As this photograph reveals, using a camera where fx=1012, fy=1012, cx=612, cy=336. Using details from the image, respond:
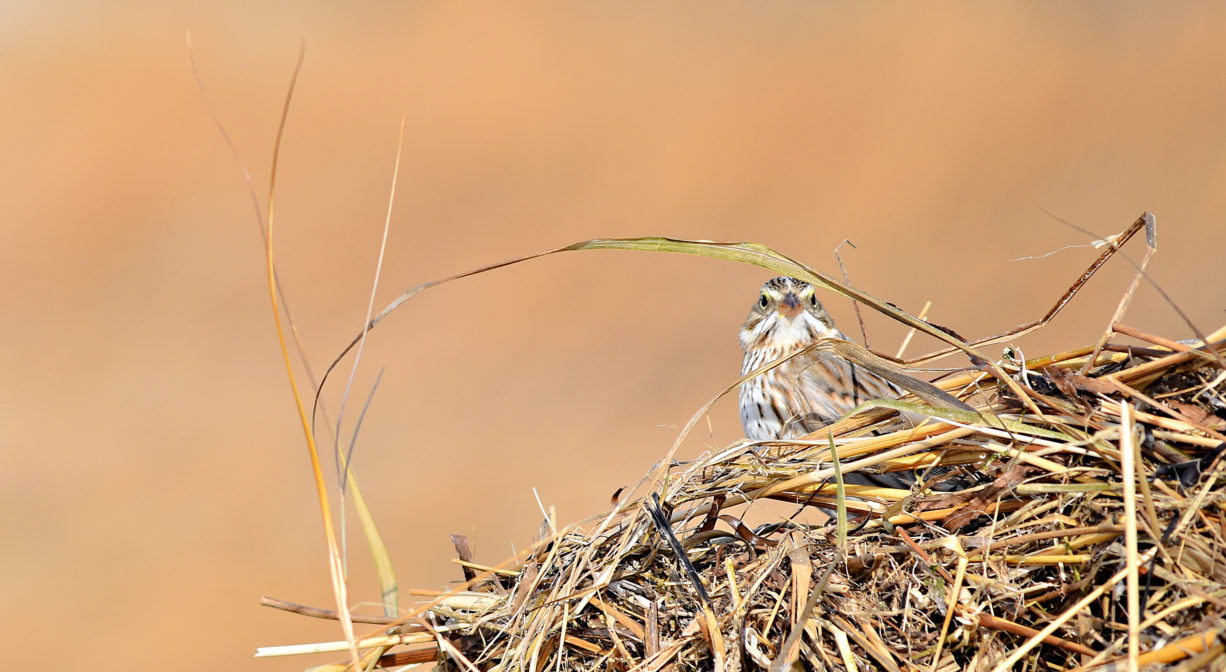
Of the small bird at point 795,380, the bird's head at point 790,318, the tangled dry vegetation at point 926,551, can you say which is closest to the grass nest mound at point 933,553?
the tangled dry vegetation at point 926,551

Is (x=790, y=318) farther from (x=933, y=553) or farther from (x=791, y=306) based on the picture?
(x=933, y=553)

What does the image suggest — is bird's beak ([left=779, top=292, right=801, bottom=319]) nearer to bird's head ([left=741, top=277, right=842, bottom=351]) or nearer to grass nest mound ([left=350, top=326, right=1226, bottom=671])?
bird's head ([left=741, top=277, right=842, bottom=351])

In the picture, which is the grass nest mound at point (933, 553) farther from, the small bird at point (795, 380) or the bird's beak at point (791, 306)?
the bird's beak at point (791, 306)

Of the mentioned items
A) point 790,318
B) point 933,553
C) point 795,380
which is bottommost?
point 933,553

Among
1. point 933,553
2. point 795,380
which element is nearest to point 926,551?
point 933,553

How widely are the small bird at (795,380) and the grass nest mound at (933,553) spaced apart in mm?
816

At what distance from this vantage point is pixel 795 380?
3.61 meters

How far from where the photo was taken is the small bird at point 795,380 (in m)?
3.56

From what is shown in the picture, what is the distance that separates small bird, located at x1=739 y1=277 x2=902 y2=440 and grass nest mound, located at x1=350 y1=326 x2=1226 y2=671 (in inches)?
32.1

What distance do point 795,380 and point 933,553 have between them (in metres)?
1.54

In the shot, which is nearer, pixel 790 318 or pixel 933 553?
pixel 933 553

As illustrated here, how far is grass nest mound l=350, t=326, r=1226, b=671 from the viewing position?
1886mm

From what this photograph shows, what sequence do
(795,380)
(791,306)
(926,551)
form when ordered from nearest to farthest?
1. (926,551)
2. (795,380)
3. (791,306)

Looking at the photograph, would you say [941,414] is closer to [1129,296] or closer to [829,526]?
[829,526]
